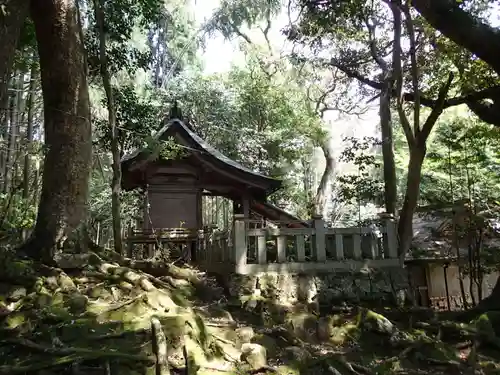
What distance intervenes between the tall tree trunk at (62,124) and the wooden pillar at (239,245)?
9.40ft

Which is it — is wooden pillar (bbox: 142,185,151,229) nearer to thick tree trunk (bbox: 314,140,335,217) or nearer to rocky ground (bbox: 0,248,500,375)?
rocky ground (bbox: 0,248,500,375)

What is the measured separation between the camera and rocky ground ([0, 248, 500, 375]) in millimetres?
4047

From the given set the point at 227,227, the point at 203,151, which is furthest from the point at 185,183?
the point at 227,227

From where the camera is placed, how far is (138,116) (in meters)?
11.1

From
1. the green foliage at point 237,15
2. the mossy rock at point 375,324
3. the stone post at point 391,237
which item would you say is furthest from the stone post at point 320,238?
the green foliage at point 237,15

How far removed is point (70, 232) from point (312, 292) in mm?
4552

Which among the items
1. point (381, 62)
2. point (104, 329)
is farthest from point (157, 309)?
point (381, 62)

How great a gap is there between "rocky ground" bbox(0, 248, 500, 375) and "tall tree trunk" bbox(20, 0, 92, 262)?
0.71 m

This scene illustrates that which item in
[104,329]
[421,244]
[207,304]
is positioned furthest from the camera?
[421,244]

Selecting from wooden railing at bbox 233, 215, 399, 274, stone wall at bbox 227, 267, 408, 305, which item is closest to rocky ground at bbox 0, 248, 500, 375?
stone wall at bbox 227, 267, 408, 305

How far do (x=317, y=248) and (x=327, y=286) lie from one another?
768 millimetres

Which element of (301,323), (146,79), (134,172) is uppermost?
(146,79)

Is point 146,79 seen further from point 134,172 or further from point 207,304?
point 207,304

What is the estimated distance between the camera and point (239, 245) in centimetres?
803
